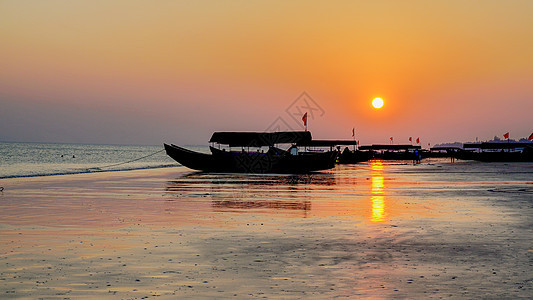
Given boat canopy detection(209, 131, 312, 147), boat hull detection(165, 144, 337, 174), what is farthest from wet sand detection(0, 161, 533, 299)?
boat canopy detection(209, 131, 312, 147)

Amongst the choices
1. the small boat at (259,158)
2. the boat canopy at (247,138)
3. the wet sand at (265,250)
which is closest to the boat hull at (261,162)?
the small boat at (259,158)

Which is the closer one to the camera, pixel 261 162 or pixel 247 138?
pixel 261 162

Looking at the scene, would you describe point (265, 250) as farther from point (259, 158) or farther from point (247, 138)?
point (247, 138)

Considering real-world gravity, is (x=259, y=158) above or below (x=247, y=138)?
below

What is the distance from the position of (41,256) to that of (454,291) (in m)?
7.08

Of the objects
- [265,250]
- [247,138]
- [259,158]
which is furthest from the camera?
[247,138]

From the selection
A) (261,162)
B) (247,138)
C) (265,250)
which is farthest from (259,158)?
(265,250)

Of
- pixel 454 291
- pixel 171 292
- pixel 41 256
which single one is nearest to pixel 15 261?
pixel 41 256

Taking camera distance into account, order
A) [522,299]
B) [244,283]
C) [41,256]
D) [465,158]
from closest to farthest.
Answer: [522,299] → [244,283] → [41,256] → [465,158]

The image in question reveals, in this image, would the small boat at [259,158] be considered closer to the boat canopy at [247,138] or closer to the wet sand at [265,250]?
the boat canopy at [247,138]

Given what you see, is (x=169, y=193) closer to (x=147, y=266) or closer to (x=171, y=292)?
(x=147, y=266)

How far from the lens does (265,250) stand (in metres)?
11.6

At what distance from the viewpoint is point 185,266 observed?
32.5 ft

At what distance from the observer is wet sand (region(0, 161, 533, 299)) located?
837cm
